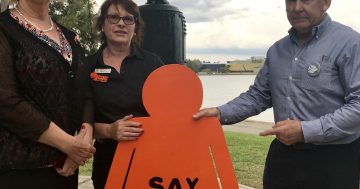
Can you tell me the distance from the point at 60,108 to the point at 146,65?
67cm

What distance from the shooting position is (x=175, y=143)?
2.37 metres

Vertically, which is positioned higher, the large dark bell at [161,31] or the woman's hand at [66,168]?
the large dark bell at [161,31]

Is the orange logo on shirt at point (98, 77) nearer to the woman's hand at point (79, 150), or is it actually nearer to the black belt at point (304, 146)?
the woman's hand at point (79, 150)

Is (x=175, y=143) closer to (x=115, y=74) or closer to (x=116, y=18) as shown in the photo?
(x=115, y=74)

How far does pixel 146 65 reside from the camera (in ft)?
8.71

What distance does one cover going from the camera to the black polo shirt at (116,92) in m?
2.53

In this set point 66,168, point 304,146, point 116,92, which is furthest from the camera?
point 116,92

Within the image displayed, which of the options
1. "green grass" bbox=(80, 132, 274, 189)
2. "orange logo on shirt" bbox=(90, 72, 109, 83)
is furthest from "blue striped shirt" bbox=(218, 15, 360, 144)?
"green grass" bbox=(80, 132, 274, 189)

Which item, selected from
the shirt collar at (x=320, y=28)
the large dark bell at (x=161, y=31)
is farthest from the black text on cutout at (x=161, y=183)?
the large dark bell at (x=161, y=31)

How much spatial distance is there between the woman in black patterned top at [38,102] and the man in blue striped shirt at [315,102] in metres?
0.65

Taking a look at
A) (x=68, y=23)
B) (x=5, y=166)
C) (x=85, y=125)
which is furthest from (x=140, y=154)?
(x=68, y=23)

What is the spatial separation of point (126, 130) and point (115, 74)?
407 millimetres

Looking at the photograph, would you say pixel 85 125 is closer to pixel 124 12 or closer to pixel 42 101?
pixel 42 101

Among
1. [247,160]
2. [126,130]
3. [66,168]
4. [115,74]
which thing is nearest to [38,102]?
[66,168]
